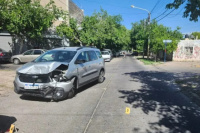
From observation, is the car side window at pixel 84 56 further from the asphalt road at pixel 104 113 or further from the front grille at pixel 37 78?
the front grille at pixel 37 78

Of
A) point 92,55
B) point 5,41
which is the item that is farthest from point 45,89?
point 5,41

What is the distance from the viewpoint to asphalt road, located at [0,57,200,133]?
4.56m

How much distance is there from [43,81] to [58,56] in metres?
1.75

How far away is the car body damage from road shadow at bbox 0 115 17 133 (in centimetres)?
144

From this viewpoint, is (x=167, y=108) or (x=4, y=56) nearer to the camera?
(x=167, y=108)

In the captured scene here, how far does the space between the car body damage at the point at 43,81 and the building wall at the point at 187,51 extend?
25.9 metres

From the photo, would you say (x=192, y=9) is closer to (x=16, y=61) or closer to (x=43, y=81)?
(x=43, y=81)

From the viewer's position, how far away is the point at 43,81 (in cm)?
646

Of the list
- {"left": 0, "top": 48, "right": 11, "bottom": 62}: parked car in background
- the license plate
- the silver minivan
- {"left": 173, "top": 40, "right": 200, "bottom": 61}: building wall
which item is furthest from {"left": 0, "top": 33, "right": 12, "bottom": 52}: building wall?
{"left": 173, "top": 40, "right": 200, "bottom": 61}: building wall

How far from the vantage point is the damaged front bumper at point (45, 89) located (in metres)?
6.39

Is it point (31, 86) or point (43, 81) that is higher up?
point (43, 81)

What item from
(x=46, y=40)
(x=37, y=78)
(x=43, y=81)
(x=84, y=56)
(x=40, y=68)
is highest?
(x=46, y=40)

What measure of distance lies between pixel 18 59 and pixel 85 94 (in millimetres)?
14278

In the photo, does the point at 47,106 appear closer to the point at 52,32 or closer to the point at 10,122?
the point at 10,122
